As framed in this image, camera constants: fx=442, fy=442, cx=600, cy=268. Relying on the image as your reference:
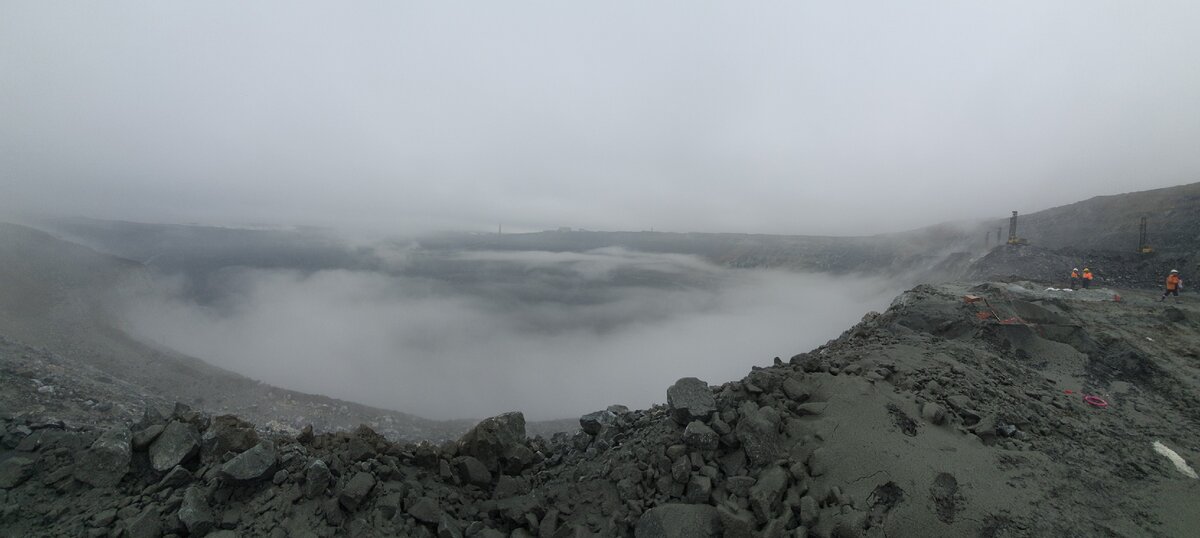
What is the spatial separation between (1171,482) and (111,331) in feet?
144

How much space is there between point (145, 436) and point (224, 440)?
0.75m

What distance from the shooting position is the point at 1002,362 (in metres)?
8.18

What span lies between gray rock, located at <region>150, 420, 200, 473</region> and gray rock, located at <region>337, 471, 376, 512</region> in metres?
1.84

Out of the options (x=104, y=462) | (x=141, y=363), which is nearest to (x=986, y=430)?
(x=104, y=462)

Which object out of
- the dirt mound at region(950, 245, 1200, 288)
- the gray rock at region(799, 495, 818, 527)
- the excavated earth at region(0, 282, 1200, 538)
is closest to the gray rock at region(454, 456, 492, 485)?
the excavated earth at region(0, 282, 1200, 538)

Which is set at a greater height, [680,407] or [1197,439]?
[680,407]

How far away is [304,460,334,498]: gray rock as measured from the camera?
4562 millimetres

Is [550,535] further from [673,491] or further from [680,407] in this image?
[680,407]

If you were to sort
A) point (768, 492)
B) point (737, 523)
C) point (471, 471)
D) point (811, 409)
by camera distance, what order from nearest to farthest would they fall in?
1. point (737, 523)
2. point (768, 492)
3. point (471, 471)
4. point (811, 409)

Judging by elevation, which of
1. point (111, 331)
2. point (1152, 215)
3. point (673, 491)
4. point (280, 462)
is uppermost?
point (1152, 215)

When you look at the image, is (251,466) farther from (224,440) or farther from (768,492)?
(768,492)

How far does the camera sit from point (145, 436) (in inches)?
191

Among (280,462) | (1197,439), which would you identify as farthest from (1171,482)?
(280,462)

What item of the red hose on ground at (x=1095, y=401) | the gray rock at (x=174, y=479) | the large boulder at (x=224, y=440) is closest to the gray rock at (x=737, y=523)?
the large boulder at (x=224, y=440)
